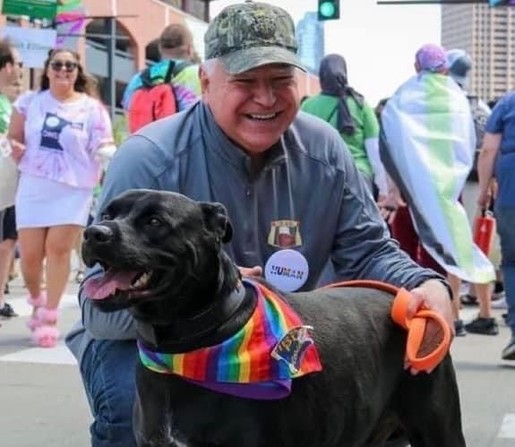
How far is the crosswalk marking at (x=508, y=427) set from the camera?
5.59 meters

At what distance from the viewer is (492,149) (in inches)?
319

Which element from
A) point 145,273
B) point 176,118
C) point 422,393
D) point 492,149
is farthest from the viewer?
point 492,149

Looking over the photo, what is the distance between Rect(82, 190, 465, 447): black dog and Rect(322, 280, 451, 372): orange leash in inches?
4.8

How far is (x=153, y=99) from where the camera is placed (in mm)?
8523

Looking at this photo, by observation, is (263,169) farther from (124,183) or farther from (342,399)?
(342,399)

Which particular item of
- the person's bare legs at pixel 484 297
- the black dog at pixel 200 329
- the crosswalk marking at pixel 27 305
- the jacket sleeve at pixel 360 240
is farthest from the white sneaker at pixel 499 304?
the black dog at pixel 200 329

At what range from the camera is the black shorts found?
9492mm

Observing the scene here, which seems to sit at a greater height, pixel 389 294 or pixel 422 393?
pixel 389 294

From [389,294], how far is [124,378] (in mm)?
825

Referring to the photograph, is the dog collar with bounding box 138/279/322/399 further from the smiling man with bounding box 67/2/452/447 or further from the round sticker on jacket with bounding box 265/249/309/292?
the round sticker on jacket with bounding box 265/249/309/292

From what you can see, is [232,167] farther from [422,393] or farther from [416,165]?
[416,165]

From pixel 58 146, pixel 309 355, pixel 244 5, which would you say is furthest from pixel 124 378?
pixel 58 146

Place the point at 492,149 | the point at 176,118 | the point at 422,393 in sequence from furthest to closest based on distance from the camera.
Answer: the point at 492,149 < the point at 176,118 < the point at 422,393

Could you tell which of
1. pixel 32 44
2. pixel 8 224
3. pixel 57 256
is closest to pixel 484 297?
pixel 57 256
